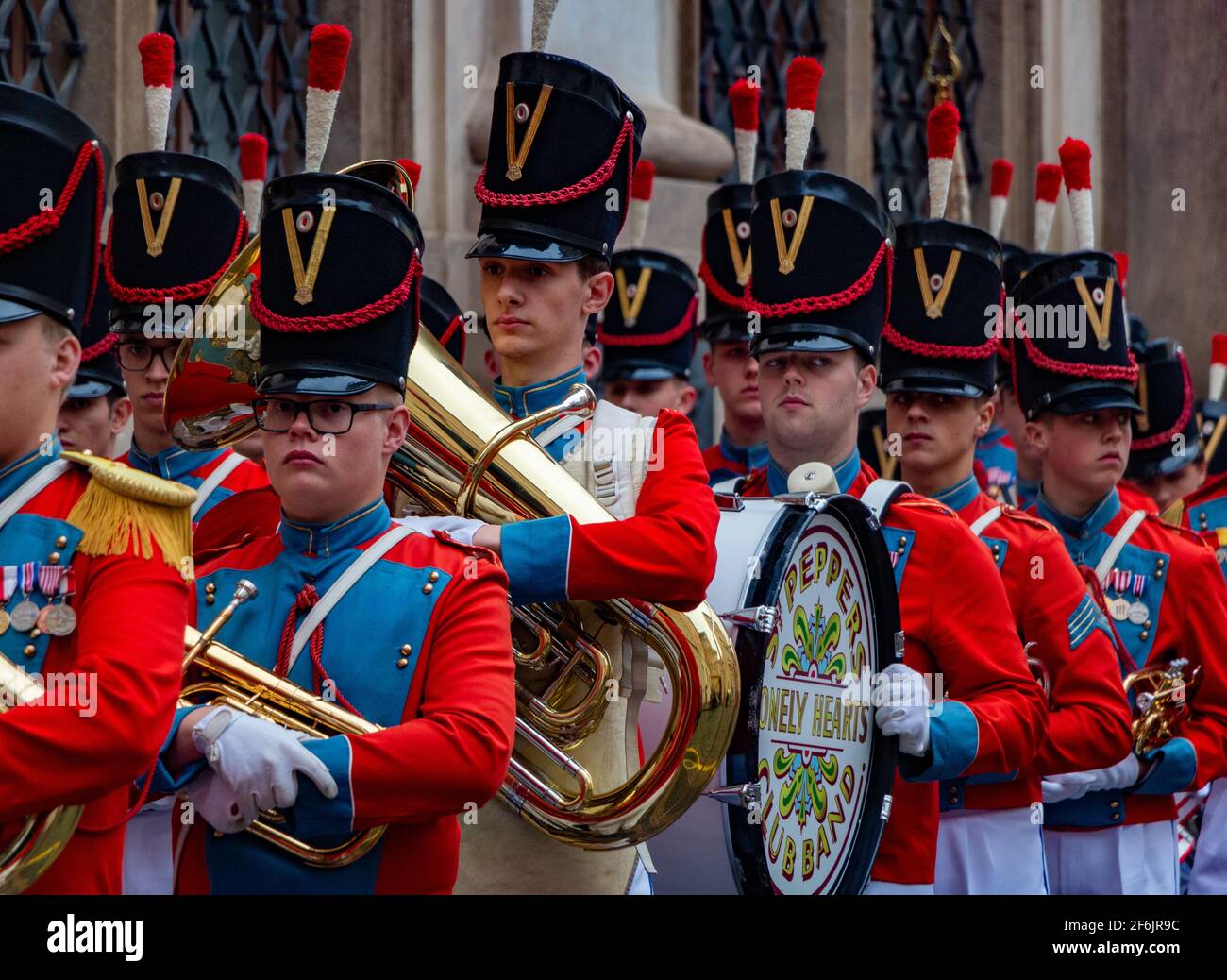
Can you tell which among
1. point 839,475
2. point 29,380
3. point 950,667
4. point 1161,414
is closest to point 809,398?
point 839,475

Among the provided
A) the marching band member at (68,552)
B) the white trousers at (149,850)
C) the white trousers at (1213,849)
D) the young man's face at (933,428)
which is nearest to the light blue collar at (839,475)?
the young man's face at (933,428)

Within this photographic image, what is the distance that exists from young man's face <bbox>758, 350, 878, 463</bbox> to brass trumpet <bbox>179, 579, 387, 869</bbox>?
6.46ft

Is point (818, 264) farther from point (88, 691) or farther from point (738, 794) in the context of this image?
point (88, 691)

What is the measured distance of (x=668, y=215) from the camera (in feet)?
32.8

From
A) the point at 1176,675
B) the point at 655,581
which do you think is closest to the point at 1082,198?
the point at 1176,675

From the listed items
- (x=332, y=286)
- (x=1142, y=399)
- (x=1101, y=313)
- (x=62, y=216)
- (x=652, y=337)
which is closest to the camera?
(x=62, y=216)

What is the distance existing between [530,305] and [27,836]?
6.97ft

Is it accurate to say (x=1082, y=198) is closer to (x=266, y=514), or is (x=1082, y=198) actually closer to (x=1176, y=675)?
(x=1176, y=675)

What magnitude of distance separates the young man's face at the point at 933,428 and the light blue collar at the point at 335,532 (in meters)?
2.44

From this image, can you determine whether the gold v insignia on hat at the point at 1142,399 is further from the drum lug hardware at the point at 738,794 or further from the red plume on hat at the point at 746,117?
the drum lug hardware at the point at 738,794

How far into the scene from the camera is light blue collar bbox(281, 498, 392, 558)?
4.18m

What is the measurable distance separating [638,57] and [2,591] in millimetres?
6960

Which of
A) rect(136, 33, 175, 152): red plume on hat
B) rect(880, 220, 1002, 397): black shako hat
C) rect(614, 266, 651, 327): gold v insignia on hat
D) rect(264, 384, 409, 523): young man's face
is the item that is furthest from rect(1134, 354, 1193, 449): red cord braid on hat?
rect(264, 384, 409, 523): young man's face

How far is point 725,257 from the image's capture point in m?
8.05
